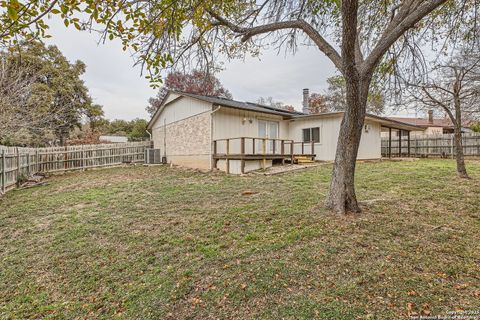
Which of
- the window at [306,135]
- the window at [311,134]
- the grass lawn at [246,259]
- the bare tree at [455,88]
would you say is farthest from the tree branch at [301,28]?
the window at [306,135]

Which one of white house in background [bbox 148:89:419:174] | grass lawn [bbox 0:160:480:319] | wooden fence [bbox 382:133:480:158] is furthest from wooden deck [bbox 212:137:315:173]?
wooden fence [bbox 382:133:480:158]

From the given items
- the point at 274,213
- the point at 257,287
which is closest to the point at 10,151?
the point at 274,213

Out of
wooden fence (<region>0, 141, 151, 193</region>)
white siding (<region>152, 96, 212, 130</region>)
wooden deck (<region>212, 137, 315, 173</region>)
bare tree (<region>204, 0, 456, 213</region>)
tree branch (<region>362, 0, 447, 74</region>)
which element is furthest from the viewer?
white siding (<region>152, 96, 212, 130</region>)

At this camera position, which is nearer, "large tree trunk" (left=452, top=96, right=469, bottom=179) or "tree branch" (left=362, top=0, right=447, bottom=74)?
"tree branch" (left=362, top=0, right=447, bottom=74)

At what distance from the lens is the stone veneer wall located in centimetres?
1230

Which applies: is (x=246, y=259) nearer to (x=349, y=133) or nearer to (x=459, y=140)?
(x=349, y=133)

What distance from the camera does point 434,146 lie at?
61.6 feet

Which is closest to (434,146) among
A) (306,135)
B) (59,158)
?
(306,135)

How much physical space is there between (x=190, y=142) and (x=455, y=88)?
1101 centimetres

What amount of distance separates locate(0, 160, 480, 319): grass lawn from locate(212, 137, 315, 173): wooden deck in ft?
15.0

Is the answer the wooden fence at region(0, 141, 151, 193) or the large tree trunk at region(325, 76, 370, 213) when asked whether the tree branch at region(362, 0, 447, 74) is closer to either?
the large tree trunk at region(325, 76, 370, 213)

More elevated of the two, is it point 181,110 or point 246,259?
point 181,110

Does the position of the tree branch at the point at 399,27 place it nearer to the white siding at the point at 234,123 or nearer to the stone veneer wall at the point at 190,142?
the white siding at the point at 234,123

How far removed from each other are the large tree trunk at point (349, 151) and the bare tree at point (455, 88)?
445 centimetres
